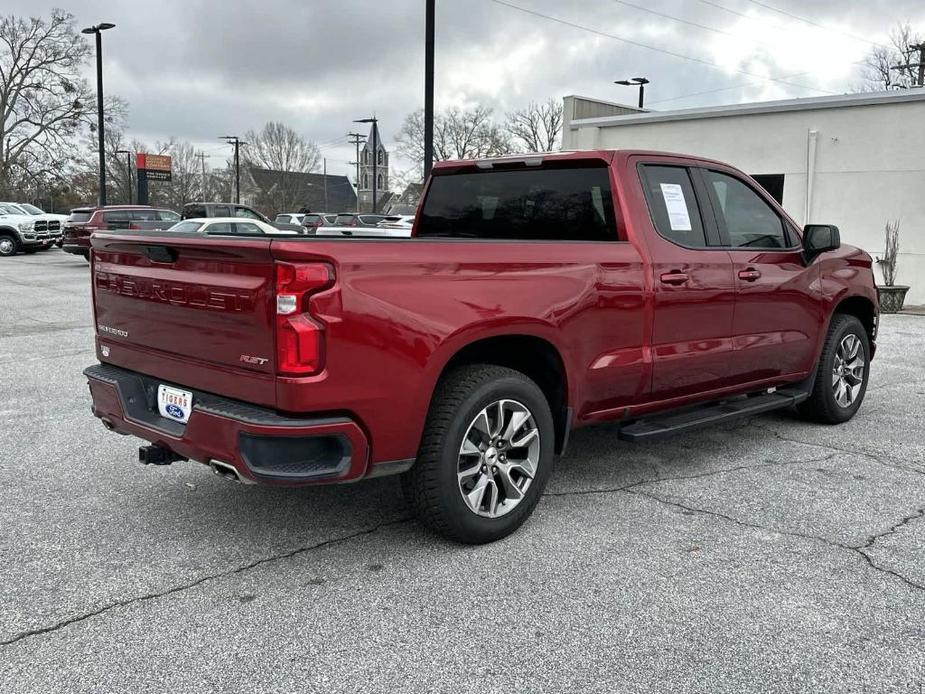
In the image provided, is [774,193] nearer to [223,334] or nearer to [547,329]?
[547,329]

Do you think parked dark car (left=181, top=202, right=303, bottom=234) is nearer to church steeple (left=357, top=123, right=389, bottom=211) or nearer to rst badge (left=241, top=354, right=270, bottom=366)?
rst badge (left=241, top=354, right=270, bottom=366)

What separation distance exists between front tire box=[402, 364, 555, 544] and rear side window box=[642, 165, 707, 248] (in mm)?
1337

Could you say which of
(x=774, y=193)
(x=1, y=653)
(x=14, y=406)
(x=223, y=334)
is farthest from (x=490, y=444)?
(x=774, y=193)

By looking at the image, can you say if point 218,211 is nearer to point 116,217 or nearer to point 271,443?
point 116,217

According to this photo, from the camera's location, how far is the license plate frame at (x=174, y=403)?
11.4 ft

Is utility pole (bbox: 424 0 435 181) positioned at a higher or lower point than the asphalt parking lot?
higher

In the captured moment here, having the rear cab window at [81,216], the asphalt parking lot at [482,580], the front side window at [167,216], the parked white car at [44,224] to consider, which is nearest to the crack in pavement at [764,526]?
the asphalt parking lot at [482,580]

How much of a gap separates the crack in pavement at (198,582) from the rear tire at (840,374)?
3354 millimetres

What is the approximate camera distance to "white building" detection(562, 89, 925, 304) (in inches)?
583

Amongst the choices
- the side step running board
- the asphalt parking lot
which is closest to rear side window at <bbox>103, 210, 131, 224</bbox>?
the asphalt parking lot

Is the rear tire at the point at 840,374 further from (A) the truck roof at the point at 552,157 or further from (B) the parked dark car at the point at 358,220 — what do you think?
(B) the parked dark car at the point at 358,220

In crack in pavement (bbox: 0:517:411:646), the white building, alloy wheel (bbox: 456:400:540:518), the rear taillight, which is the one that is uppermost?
the white building

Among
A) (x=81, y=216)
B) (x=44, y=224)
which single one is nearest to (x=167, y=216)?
(x=81, y=216)

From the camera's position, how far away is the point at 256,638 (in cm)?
291
